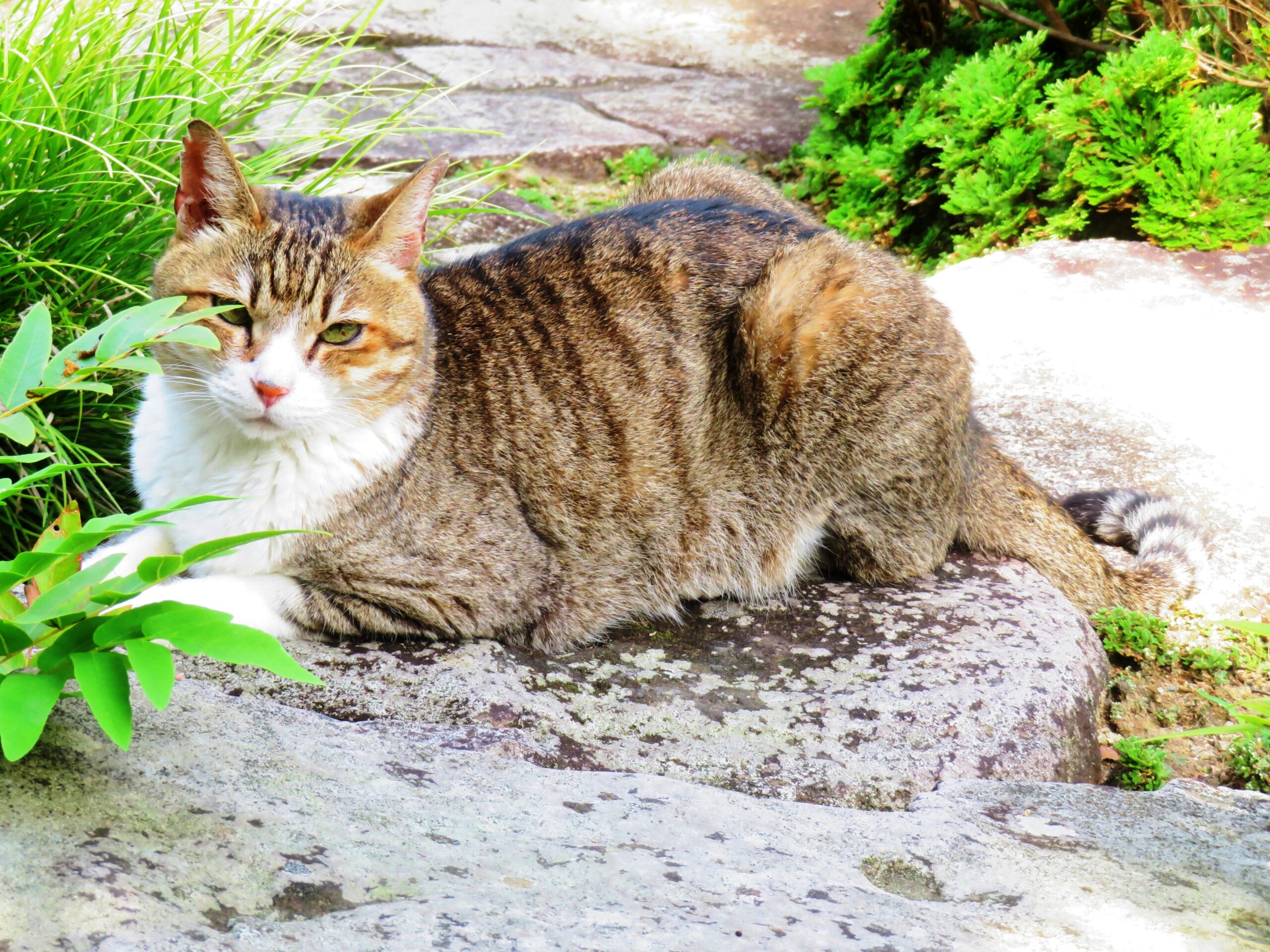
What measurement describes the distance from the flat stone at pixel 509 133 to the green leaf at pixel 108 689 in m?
5.54

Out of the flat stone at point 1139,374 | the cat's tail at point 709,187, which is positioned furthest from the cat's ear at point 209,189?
the flat stone at point 1139,374

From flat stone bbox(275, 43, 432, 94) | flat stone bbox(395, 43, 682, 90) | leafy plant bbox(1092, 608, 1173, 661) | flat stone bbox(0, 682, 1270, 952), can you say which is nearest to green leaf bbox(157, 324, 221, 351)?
flat stone bbox(0, 682, 1270, 952)

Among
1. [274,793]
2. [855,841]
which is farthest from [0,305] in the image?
[855,841]

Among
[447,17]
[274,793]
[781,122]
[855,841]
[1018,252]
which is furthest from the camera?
[447,17]

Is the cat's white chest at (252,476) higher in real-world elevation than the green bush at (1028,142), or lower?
lower

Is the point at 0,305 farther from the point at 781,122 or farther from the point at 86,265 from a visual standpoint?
the point at 781,122

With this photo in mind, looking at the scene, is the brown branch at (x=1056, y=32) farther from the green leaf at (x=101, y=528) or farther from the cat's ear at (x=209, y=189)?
the green leaf at (x=101, y=528)

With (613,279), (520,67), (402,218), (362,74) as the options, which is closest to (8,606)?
(402,218)

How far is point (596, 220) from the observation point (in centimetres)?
382

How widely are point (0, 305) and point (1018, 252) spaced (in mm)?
4718

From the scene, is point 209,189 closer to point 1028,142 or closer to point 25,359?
point 25,359

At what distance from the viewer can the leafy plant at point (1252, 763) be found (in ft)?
11.3

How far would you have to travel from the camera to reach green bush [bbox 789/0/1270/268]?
5723mm

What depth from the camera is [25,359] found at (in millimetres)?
1881
